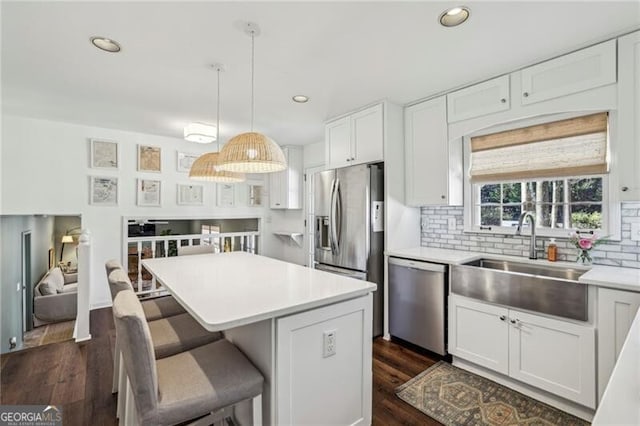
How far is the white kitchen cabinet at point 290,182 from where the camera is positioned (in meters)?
5.16

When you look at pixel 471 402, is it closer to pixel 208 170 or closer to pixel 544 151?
pixel 544 151

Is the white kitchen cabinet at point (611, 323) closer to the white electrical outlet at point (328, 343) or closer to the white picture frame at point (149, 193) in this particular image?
the white electrical outlet at point (328, 343)

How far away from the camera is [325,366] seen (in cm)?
150

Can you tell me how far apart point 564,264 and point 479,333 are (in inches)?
32.3

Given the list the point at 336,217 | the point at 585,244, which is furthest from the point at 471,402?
the point at 336,217

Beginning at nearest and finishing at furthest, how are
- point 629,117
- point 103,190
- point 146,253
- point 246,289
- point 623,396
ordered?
1. point 623,396
2. point 246,289
3. point 629,117
4. point 103,190
5. point 146,253

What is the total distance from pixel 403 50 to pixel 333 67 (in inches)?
21.5

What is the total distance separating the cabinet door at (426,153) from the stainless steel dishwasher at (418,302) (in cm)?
69

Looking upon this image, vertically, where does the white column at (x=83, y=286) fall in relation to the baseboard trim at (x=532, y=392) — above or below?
above

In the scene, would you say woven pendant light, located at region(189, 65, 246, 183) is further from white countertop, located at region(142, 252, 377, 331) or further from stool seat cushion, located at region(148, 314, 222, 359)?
stool seat cushion, located at region(148, 314, 222, 359)

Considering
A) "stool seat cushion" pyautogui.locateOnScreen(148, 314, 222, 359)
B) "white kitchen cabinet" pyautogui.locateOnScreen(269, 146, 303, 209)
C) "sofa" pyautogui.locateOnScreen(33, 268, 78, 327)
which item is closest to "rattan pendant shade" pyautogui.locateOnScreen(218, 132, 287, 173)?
"stool seat cushion" pyautogui.locateOnScreen(148, 314, 222, 359)

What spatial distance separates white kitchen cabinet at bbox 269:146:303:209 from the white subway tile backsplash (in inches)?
95.3

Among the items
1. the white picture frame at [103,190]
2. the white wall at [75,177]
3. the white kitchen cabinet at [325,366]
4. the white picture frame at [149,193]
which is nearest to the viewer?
the white kitchen cabinet at [325,366]

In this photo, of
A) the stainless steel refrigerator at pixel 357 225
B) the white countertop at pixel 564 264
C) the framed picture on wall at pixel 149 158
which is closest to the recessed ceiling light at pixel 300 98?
the stainless steel refrigerator at pixel 357 225
